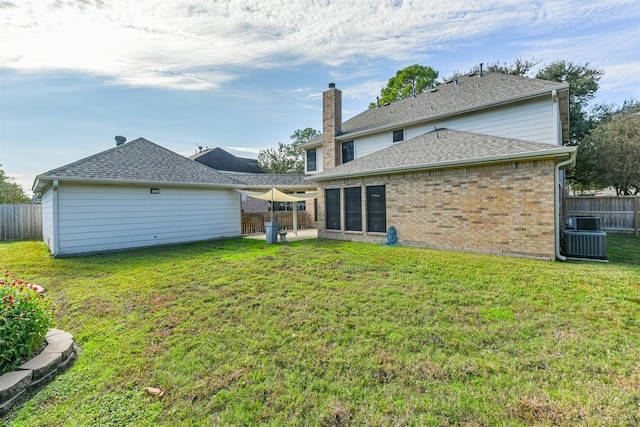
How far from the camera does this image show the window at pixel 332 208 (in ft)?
39.4

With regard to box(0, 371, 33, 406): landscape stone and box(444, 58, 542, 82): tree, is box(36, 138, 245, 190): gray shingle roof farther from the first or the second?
box(444, 58, 542, 82): tree

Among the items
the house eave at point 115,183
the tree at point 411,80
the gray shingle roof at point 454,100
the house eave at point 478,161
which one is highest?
the tree at point 411,80

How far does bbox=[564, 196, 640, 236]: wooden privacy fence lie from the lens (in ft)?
39.6

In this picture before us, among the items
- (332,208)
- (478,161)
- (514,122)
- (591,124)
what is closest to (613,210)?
(514,122)

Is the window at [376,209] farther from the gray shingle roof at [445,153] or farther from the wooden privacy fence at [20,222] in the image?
the wooden privacy fence at [20,222]

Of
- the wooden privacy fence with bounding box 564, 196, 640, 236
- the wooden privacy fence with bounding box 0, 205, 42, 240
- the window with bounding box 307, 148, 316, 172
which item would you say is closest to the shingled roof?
the window with bounding box 307, 148, 316, 172

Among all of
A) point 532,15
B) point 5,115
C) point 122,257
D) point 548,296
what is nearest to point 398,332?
point 548,296

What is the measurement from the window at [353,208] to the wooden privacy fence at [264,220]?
6.04m

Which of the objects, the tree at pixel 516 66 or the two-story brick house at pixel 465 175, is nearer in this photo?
the two-story brick house at pixel 465 175

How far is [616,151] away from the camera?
14617mm

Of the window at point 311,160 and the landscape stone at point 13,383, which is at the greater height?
the window at point 311,160

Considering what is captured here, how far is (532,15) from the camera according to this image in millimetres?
9141

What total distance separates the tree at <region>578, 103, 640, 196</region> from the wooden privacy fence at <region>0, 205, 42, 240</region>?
3088cm

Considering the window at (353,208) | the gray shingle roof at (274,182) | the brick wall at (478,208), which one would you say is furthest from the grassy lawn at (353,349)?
the gray shingle roof at (274,182)
